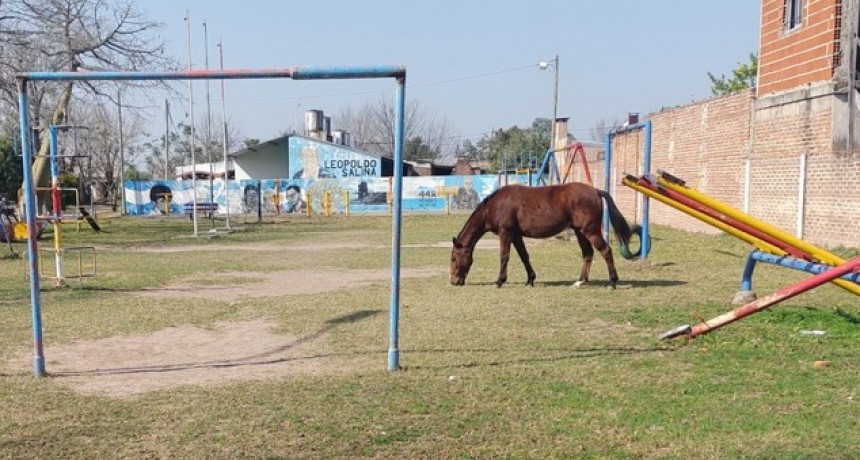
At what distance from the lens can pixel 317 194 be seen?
140ft

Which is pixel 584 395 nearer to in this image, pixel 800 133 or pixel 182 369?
pixel 182 369

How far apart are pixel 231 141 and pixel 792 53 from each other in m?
65.4

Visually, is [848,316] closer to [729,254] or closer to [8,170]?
[729,254]

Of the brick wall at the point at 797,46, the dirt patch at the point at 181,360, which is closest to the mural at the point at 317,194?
the brick wall at the point at 797,46

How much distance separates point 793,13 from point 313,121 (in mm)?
43930

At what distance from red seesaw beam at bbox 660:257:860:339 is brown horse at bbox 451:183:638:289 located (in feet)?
12.6

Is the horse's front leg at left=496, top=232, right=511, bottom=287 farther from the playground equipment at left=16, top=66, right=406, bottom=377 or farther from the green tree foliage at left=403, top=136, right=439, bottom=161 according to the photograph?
the green tree foliage at left=403, top=136, right=439, bottom=161

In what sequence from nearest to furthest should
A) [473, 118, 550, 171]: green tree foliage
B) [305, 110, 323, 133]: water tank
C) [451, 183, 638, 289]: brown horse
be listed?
[451, 183, 638, 289]: brown horse → [305, 110, 323, 133]: water tank → [473, 118, 550, 171]: green tree foliage

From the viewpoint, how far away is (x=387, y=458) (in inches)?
159

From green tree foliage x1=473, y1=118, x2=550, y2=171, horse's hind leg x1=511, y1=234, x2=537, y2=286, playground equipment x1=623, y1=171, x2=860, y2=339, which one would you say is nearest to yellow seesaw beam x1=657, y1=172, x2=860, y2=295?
playground equipment x1=623, y1=171, x2=860, y2=339

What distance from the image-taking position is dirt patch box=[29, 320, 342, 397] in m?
5.84

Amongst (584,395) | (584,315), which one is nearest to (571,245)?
(584,315)

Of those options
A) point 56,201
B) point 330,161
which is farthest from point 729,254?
point 330,161

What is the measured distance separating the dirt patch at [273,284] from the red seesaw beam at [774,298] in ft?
19.8
